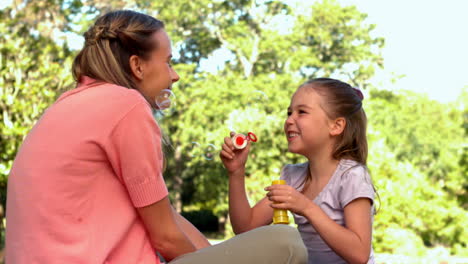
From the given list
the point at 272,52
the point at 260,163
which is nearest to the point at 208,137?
the point at 260,163

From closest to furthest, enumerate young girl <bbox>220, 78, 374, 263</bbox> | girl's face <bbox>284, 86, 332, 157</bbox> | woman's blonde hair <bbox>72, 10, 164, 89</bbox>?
1. woman's blonde hair <bbox>72, 10, 164, 89</bbox>
2. young girl <bbox>220, 78, 374, 263</bbox>
3. girl's face <bbox>284, 86, 332, 157</bbox>

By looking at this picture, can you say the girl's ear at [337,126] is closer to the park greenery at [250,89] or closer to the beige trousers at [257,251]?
the beige trousers at [257,251]

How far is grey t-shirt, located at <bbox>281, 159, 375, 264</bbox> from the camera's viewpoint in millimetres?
2037

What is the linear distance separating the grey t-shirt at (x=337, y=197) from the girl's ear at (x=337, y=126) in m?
0.11

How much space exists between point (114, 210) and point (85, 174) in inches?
4.6

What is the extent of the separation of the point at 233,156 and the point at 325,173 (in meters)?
0.37

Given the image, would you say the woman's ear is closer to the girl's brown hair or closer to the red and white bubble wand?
the red and white bubble wand

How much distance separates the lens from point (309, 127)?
2225mm

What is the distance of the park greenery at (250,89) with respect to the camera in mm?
8992

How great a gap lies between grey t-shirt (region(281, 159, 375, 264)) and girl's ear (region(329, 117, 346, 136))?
115 mm

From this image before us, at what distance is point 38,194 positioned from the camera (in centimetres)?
142

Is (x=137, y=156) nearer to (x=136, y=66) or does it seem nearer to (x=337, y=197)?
(x=136, y=66)

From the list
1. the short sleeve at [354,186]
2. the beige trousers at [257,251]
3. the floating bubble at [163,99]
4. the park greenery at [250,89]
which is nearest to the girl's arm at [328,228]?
the short sleeve at [354,186]

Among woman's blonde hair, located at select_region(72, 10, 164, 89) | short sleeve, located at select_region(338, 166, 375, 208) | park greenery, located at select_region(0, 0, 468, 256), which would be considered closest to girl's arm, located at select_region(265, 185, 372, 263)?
short sleeve, located at select_region(338, 166, 375, 208)
